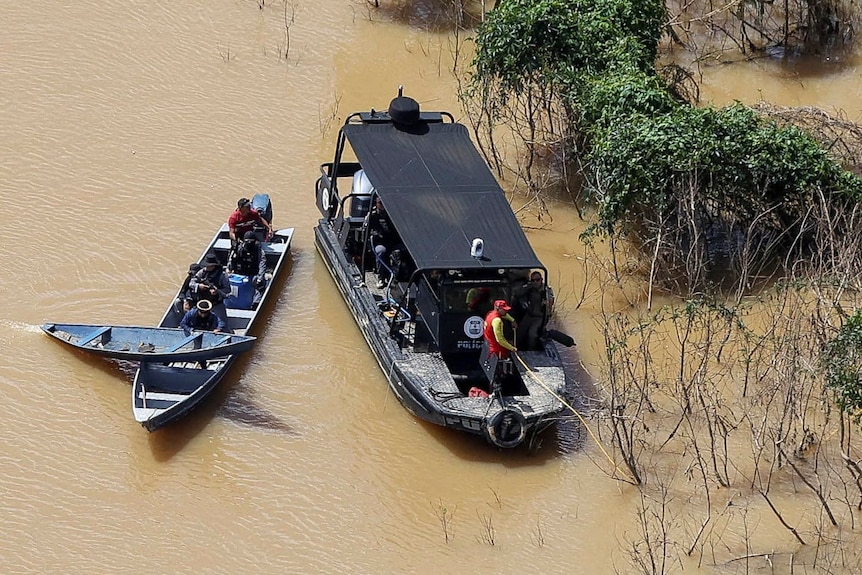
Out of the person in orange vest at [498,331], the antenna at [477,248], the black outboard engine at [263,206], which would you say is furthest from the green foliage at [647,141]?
the black outboard engine at [263,206]

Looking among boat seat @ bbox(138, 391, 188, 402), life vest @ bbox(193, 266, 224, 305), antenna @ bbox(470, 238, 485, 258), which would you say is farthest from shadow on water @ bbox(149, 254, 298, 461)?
antenna @ bbox(470, 238, 485, 258)

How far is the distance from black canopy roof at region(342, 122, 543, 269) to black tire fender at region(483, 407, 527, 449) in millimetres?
1765

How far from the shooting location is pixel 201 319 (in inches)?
659

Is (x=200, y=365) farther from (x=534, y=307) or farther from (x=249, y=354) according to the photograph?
(x=534, y=307)

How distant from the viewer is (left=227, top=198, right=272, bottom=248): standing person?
61.1 feet

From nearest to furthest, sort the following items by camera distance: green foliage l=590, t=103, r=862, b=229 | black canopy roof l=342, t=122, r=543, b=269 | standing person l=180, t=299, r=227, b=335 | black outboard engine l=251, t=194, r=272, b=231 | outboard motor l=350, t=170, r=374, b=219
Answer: black canopy roof l=342, t=122, r=543, b=269 → standing person l=180, t=299, r=227, b=335 → green foliage l=590, t=103, r=862, b=229 → outboard motor l=350, t=170, r=374, b=219 → black outboard engine l=251, t=194, r=272, b=231

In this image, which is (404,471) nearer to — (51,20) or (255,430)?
(255,430)

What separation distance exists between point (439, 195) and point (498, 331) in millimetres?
2483

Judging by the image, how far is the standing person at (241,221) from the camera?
18.6 metres

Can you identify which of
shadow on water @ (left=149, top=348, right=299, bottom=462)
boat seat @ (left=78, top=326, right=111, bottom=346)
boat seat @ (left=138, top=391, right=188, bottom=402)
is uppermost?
boat seat @ (left=78, top=326, right=111, bottom=346)

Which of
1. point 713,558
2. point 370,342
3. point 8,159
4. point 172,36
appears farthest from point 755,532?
point 172,36

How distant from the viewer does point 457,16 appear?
26031mm

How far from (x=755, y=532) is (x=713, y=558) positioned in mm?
716

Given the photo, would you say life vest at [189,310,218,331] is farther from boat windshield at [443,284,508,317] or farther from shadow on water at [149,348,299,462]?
boat windshield at [443,284,508,317]
